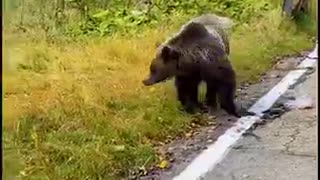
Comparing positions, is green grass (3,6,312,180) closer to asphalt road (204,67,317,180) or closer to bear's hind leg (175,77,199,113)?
bear's hind leg (175,77,199,113)

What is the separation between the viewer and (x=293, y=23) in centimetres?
1348

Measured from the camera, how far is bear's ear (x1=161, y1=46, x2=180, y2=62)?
275 inches

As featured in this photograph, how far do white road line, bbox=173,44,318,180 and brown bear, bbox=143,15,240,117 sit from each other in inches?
12.6

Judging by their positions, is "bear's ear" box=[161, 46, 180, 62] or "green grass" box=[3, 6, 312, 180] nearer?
"green grass" box=[3, 6, 312, 180]

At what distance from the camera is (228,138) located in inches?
251

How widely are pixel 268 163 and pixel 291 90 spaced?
2.88 m

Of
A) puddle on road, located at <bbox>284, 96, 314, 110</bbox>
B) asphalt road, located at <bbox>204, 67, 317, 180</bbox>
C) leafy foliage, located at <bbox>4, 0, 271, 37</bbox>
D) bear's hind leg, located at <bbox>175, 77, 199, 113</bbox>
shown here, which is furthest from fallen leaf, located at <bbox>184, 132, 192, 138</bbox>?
leafy foliage, located at <bbox>4, 0, 271, 37</bbox>

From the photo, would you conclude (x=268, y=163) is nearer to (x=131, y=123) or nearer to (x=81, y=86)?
(x=131, y=123)

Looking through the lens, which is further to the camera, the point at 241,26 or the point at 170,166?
the point at 241,26

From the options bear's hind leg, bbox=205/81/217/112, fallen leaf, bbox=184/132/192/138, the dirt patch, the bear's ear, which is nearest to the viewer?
the dirt patch

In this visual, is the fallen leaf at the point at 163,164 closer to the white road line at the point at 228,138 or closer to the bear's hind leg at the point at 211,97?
the white road line at the point at 228,138

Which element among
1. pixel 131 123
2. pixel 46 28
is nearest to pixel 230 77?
pixel 131 123

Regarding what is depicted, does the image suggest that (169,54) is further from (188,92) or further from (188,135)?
(188,135)

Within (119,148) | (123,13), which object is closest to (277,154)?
(119,148)
